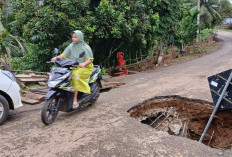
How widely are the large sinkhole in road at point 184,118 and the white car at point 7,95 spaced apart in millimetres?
2933

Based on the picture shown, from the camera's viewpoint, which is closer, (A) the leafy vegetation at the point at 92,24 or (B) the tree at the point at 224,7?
(A) the leafy vegetation at the point at 92,24

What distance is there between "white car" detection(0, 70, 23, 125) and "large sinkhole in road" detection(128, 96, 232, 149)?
2933 mm

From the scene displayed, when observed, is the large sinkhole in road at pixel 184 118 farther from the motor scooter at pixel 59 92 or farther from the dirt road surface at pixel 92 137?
the motor scooter at pixel 59 92

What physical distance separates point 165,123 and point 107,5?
16.5ft

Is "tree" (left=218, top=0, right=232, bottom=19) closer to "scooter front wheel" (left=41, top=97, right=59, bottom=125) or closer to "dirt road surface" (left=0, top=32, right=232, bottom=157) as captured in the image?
"dirt road surface" (left=0, top=32, right=232, bottom=157)

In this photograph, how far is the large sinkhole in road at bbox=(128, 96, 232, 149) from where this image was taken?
18.9 feet

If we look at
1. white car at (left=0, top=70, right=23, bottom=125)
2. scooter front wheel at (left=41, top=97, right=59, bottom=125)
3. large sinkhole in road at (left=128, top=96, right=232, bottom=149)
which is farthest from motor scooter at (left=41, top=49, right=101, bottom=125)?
large sinkhole in road at (left=128, top=96, right=232, bottom=149)

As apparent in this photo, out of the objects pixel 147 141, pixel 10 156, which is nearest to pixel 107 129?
pixel 147 141

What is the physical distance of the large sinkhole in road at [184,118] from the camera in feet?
18.9

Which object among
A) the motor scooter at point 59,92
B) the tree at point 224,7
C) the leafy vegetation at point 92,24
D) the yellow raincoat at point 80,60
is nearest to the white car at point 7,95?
the motor scooter at point 59,92

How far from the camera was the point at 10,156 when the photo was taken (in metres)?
3.34

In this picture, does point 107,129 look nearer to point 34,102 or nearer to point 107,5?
point 34,102

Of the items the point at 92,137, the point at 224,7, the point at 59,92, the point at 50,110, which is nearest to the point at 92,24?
the point at 59,92

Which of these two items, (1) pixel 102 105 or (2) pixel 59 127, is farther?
(1) pixel 102 105
